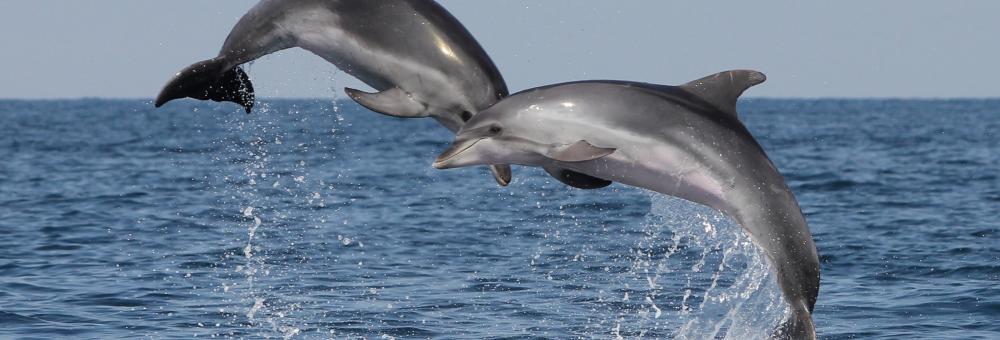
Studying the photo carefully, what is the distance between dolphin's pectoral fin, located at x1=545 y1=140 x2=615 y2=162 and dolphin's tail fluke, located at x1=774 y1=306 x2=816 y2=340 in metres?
1.45

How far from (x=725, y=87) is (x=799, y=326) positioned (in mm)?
1384

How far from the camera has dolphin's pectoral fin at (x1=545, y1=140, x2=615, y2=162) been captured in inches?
283

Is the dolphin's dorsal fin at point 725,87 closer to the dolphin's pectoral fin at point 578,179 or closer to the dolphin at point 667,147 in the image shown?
the dolphin at point 667,147

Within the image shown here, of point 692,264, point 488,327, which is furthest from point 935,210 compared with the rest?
point 488,327

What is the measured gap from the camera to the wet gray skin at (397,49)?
7.63 metres

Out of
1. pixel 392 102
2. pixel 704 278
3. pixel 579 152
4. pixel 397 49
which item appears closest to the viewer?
pixel 579 152

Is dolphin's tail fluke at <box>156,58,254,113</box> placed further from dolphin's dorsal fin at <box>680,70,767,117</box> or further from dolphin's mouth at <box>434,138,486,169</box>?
dolphin's dorsal fin at <box>680,70,767,117</box>

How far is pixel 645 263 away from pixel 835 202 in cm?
1016

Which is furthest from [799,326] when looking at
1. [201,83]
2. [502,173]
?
[201,83]

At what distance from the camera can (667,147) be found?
292 inches

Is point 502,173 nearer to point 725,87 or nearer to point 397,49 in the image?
point 397,49

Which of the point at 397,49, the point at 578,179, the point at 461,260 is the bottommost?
the point at 461,260

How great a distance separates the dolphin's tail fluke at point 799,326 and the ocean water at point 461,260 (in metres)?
1.19

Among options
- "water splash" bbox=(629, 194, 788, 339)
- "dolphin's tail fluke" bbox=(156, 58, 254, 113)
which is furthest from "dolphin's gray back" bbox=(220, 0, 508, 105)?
"water splash" bbox=(629, 194, 788, 339)
